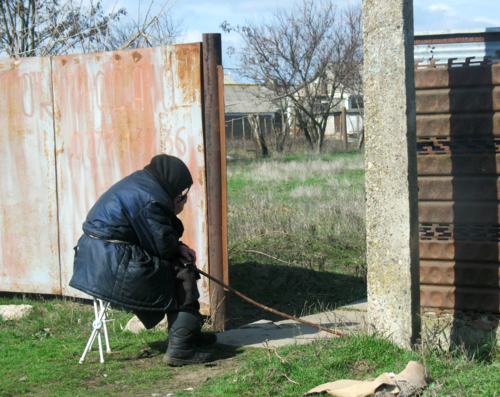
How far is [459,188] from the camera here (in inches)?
156

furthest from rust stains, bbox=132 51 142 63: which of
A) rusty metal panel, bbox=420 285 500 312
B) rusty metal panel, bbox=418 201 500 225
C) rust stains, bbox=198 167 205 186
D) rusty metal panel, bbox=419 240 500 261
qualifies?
rusty metal panel, bbox=420 285 500 312

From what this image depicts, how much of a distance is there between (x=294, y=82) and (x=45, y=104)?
2175cm

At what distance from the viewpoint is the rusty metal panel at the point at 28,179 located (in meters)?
5.08

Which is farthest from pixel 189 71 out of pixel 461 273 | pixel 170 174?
pixel 461 273

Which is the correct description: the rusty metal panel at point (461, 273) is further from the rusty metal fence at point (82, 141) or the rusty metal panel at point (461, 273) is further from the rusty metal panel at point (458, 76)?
the rusty metal fence at point (82, 141)

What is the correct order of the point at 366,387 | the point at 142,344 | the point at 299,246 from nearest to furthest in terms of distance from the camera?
the point at 366,387, the point at 142,344, the point at 299,246

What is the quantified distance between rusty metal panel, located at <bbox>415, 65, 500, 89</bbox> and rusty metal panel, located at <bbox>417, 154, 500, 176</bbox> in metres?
0.54

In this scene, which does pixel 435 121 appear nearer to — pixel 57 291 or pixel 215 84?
pixel 215 84

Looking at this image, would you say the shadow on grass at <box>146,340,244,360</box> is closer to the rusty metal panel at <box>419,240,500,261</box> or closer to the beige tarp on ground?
the beige tarp on ground

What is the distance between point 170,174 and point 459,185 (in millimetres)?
2195

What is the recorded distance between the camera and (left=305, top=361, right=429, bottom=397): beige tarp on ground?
280cm

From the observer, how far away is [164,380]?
3.48 meters

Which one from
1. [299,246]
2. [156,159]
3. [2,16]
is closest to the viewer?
[156,159]

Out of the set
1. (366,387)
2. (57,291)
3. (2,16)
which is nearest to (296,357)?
(366,387)
